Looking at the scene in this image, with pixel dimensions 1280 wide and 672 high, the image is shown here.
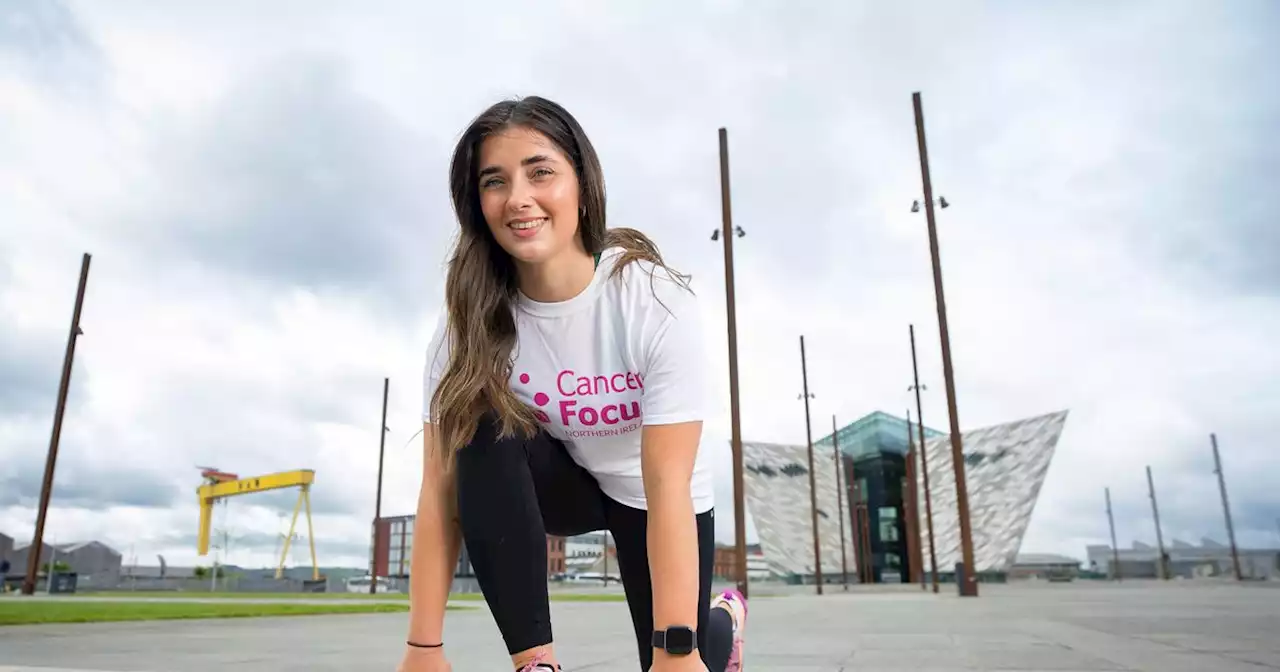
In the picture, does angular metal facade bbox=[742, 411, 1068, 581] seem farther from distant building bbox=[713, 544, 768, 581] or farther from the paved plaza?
the paved plaza

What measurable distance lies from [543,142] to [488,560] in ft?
2.70

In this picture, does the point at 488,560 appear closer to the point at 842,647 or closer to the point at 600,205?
the point at 600,205

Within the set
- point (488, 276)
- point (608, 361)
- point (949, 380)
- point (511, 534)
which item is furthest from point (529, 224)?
point (949, 380)

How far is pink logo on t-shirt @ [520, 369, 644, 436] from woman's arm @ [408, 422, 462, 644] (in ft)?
0.77

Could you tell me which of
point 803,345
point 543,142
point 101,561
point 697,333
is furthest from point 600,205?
point 101,561

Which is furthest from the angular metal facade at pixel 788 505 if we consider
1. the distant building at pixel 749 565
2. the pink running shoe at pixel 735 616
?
the pink running shoe at pixel 735 616

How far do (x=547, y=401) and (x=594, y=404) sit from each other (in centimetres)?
10

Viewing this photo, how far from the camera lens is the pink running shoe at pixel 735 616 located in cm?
196

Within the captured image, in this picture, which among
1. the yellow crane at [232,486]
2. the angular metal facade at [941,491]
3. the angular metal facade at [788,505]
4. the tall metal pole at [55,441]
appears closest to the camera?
the tall metal pole at [55,441]

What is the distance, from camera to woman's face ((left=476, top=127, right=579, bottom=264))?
1.65 metres

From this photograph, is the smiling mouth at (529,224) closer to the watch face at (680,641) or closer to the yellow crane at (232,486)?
the watch face at (680,641)

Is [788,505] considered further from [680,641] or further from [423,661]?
[680,641]

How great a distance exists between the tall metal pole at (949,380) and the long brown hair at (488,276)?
45.5 ft

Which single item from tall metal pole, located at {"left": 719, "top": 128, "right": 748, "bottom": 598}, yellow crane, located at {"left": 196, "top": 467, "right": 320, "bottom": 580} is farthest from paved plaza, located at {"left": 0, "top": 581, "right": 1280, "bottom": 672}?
yellow crane, located at {"left": 196, "top": 467, "right": 320, "bottom": 580}
